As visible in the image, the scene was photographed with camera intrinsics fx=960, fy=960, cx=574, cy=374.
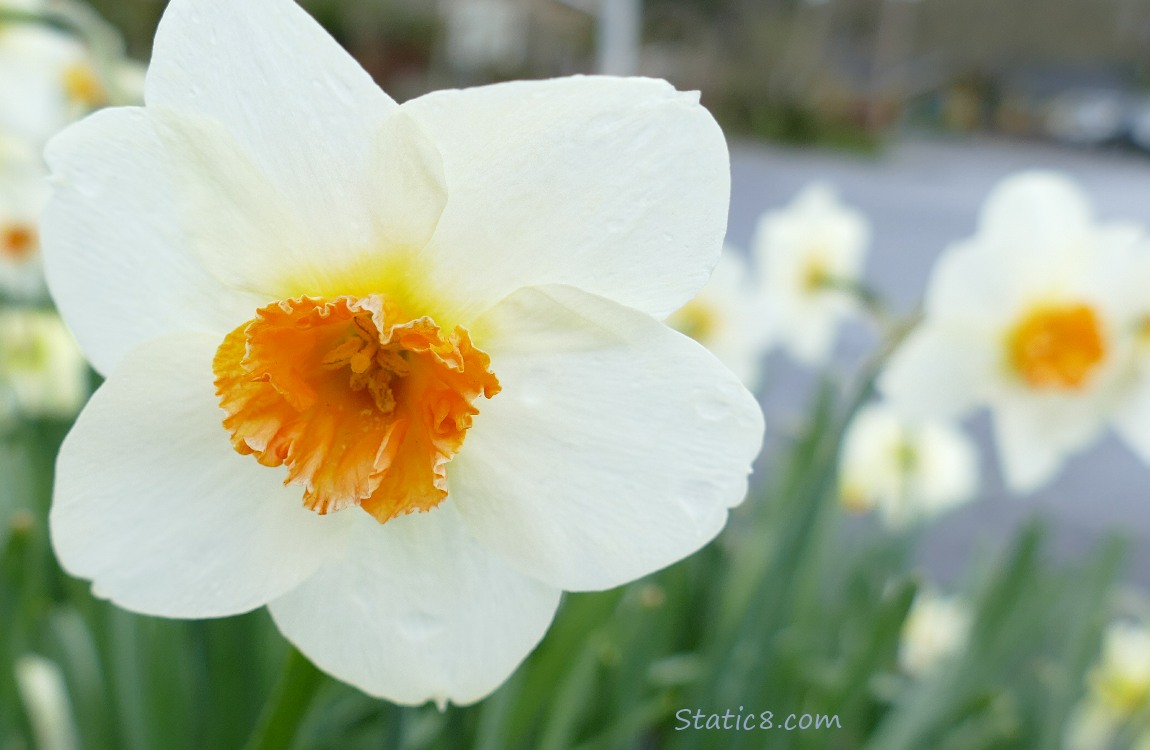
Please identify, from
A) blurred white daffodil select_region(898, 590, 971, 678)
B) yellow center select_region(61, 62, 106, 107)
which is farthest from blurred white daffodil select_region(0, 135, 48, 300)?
blurred white daffodil select_region(898, 590, 971, 678)

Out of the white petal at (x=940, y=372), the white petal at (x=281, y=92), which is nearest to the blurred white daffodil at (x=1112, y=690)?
the white petal at (x=940, y=372)

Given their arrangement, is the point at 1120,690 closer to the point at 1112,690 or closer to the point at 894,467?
the point at 1112,690

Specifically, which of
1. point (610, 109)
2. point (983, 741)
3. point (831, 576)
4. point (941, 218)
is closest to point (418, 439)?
point (610, 109)

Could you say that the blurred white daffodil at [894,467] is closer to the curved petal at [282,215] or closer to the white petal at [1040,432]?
the white petal at [1040,432]

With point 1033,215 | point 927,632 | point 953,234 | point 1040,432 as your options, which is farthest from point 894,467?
point 953,234

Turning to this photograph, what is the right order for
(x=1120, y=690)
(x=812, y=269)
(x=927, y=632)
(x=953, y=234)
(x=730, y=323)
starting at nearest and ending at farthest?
(x=1120, y=690)
(x=927, y=632)
(x=730, y=323)
(x=812, y=269)
(x=953, y=234)
